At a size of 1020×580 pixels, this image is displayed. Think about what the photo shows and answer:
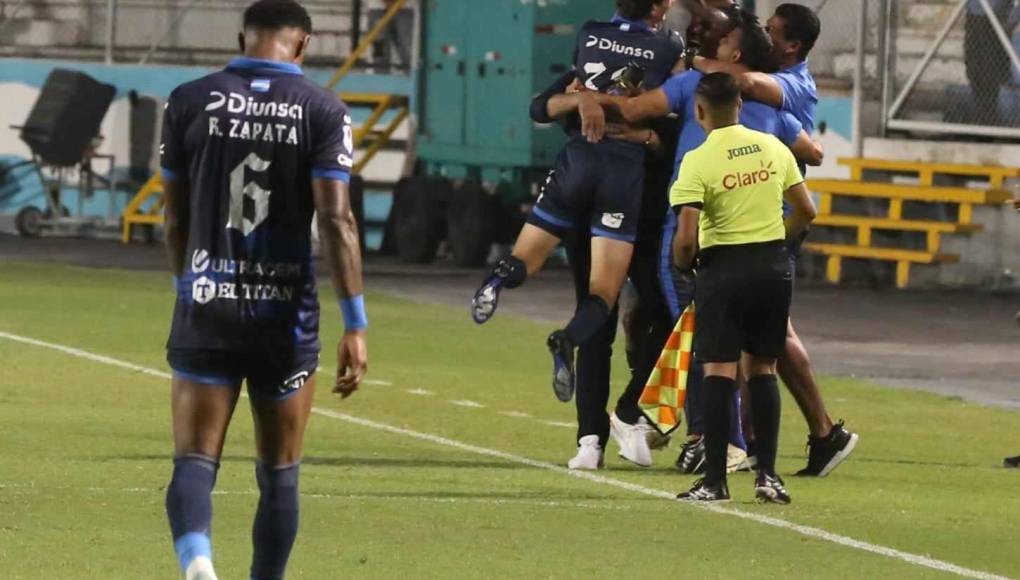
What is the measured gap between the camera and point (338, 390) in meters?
7.27

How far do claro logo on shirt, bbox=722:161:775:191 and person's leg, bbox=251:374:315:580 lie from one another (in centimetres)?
318

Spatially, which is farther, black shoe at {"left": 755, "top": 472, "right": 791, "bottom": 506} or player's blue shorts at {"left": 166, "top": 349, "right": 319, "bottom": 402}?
black shoe at {"left": 755, "top": 472, "right": 791, "bottom": 506}

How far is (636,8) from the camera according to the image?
11531 millimetres

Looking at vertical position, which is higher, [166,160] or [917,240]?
[166,160]

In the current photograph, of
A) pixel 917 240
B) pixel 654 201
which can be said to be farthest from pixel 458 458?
pixel 917 240

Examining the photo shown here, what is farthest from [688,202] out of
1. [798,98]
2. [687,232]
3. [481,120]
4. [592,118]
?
[481,120]

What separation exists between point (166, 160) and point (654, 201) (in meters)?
4.76

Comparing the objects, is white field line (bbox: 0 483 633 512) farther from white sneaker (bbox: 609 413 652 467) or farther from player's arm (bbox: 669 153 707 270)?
white sneaker (bbox: 609 413 652 467)

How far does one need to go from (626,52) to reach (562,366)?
4.71 feet

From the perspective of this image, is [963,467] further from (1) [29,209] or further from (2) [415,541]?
(1) [29,209]

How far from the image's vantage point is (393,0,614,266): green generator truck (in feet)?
91.5

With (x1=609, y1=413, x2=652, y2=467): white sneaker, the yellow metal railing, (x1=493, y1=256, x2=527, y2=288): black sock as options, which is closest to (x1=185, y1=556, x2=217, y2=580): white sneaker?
(x1=493, y1=256, x2=527, y2=288): black sock

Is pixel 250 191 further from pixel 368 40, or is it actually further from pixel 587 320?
pixel 368 40

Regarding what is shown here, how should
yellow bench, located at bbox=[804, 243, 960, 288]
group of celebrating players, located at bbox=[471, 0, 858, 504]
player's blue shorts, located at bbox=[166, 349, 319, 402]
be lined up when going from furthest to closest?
yellow bench, located at bbox=[804, 243, 960, 288]
group of celebrating players, located at bbox=[471, 0, 858, 504]
player's blue shorts, located at bbox=[166, 349, 319, 402]
